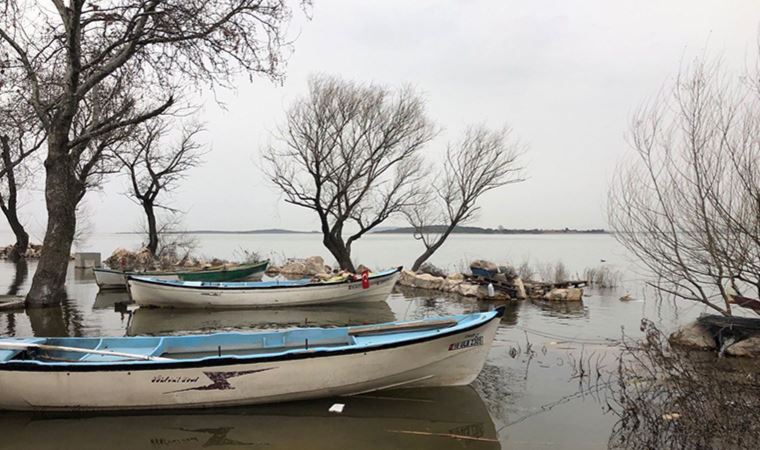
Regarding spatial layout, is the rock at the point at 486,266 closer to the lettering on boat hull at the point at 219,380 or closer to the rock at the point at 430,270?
the rock at the point at 430,270

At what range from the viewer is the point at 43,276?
514 inches

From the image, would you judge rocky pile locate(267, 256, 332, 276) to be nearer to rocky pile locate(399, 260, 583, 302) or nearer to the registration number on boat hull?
rocky pile locate(399, 260, 583, 302)

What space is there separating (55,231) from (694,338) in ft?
49.4

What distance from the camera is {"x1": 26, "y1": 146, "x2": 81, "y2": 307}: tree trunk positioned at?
496 inches

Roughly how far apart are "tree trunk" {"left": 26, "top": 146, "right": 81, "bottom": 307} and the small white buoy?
33.9 ft

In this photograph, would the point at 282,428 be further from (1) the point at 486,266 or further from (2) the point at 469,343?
(1) the point at 486,266

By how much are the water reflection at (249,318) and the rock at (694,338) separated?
6560 millimetres

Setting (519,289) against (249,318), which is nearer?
(249,318)

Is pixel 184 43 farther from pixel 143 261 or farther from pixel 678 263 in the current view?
pixel 143 261

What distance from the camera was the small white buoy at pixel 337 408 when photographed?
6196 millimetres

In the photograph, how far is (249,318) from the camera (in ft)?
43.9

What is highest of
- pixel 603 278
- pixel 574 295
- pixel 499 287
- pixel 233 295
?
pixel 233 295

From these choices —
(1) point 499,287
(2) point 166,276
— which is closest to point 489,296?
(1) point 499,287

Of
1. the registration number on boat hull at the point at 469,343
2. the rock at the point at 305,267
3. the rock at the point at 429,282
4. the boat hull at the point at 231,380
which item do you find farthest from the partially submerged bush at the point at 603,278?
the boat hull at the point at 231,380
